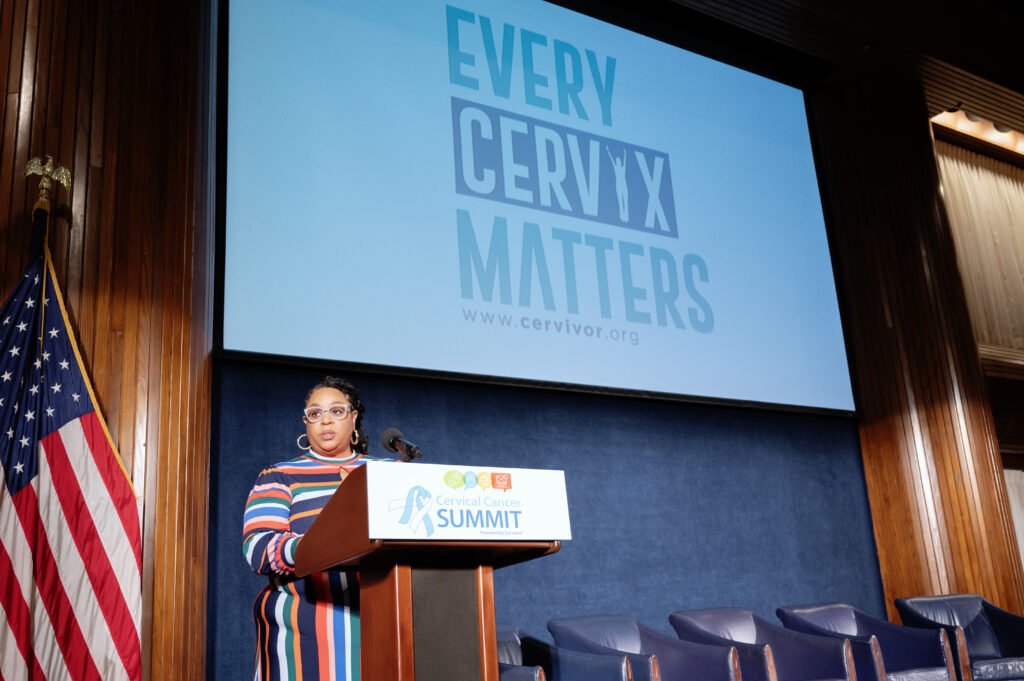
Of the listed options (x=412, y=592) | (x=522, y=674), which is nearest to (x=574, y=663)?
(x=522, y=674)

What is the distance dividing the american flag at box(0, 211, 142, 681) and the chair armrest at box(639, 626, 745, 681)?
7.24 ft

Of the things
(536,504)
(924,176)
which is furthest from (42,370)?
(924,176)

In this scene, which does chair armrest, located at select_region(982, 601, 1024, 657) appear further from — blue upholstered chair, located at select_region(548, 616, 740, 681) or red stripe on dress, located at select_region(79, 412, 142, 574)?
red stripe on dress, located at select_region(79, 412, 142, 574)

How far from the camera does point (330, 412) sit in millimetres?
2520

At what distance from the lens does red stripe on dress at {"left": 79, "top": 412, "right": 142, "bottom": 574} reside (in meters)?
3.54

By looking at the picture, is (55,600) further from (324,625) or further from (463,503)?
(463,503)

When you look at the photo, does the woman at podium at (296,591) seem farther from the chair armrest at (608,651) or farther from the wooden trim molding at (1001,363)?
the wooden trim molding at (1001,363)

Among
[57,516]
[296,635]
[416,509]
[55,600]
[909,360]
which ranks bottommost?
[296,635]

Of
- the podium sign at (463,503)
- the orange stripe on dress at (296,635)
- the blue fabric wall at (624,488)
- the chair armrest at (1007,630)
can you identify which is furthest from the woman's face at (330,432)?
the chair armrest at (1007,630)

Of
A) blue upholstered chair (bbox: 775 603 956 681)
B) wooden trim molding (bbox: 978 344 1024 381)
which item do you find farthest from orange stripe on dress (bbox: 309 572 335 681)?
wooden trim molding (bbox: 978 344 1024 381)

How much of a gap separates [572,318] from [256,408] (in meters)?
1.76

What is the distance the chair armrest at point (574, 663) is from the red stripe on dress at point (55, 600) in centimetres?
171

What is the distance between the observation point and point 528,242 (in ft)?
16.9

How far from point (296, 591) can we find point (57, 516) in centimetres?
167
